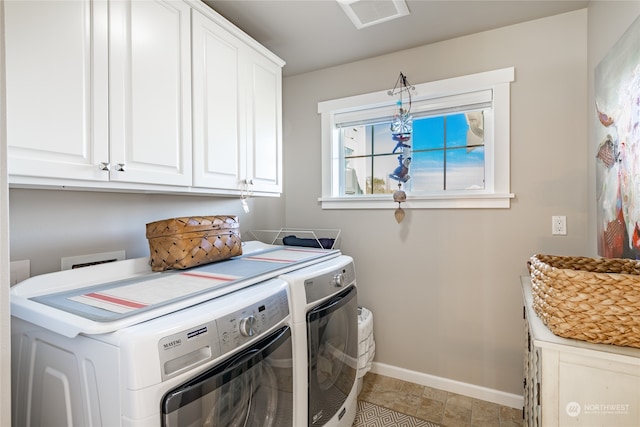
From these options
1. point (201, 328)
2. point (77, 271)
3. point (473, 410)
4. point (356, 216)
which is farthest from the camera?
point (356, 216)

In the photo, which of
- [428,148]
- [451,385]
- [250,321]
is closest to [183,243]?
[250,321]

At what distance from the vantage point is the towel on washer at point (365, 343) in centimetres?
203

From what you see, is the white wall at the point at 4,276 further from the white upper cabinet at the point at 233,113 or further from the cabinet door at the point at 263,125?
the cabinet door at the point at 263,125

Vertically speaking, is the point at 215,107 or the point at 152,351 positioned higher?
the point at 215,107

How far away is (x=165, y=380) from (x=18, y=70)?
0.96 metres

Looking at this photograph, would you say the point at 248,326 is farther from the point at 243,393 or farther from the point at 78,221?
the point at 78,221

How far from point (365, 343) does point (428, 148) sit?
1.40 m

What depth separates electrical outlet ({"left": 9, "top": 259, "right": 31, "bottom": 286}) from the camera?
114 cm

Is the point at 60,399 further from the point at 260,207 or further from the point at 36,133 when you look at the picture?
the point at 260,207

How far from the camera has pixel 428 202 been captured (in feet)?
7.04

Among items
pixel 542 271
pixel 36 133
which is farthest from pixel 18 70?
pixel 542 271

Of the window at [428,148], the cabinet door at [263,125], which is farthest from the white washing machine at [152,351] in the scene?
the window at [428,148]

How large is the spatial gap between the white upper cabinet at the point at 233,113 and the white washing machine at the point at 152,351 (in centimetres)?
61

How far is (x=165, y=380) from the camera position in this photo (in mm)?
759
